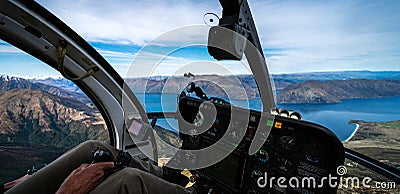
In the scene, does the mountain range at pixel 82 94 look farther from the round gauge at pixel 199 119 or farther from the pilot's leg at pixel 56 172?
the pilot's leg at pixel 56 172

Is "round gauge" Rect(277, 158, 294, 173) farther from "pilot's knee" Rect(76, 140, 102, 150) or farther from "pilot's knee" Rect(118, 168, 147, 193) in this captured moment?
"pilot's knee" Rect(76, 140, 102, 150)

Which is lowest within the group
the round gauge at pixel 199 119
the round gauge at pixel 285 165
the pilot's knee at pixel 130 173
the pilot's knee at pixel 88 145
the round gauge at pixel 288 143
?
the pilot's knee at pixel 130 173

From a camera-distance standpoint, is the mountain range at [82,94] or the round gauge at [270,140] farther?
the mountain range at [82,94]

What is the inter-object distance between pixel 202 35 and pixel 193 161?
2.89 feet

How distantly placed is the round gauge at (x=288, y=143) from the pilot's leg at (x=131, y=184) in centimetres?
64

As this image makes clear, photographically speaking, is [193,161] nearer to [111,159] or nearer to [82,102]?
[111,159]

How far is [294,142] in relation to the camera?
1.09 metres

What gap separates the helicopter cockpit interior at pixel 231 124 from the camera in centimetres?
104

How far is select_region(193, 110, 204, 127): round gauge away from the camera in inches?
61.0

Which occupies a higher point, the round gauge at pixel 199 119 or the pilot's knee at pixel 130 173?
the round gauge at pixel 199 119

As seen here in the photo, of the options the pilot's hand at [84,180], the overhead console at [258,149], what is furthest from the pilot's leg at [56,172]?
the overhead console at [258,149]

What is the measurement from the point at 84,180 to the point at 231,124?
81cm
